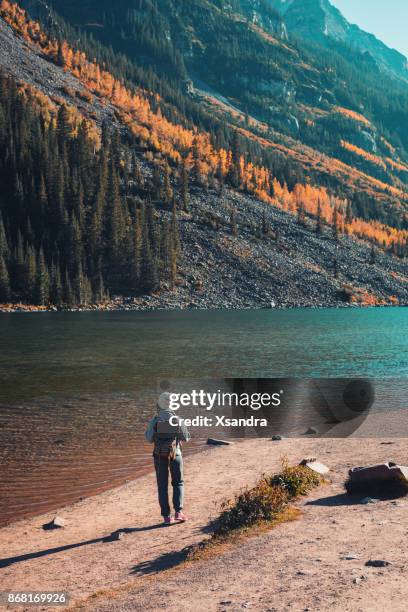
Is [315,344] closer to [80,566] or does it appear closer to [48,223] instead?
[80,566]

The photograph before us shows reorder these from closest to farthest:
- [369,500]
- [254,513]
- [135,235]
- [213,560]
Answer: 1. [213,560]
2. [254,513]
3. [369,500]
4. [135,235]

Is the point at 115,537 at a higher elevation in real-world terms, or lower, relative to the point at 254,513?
lower

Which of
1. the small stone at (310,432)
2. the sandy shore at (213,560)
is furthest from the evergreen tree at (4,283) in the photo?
the sandy shore at (213,560)

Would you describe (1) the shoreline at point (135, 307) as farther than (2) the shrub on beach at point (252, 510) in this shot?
Yes

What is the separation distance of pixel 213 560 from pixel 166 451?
11.1 feet

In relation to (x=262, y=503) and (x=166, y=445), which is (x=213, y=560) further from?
(x=166, y=445)

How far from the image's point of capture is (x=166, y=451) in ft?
42.0

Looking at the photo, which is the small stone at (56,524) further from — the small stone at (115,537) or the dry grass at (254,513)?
the dry grass at (254,513)

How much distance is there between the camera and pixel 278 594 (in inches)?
316

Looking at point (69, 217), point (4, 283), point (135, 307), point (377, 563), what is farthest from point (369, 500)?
point (69, 217)

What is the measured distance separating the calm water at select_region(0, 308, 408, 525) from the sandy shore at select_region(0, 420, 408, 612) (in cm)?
193

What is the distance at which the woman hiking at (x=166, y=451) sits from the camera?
12.7 m

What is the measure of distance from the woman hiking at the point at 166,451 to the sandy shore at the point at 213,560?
50 centimetres

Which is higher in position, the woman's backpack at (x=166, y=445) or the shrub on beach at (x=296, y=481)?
the shrub on beach at (x=296, y=481)
